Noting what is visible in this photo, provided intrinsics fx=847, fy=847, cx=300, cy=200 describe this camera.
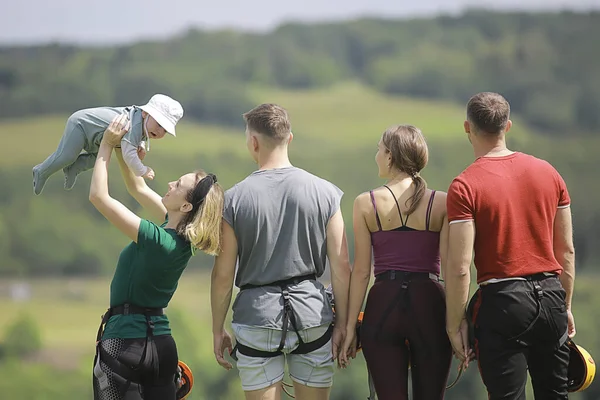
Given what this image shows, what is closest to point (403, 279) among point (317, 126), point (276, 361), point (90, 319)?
point (276, 361)

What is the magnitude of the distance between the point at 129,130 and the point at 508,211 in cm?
179

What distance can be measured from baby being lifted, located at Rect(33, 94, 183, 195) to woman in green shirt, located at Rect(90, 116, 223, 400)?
0.28 metres

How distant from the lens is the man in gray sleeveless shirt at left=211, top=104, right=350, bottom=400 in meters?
3.76

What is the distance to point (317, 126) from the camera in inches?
2453

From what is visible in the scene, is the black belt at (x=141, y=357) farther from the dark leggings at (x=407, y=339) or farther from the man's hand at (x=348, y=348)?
the dark leggings at (x=407, y=339)

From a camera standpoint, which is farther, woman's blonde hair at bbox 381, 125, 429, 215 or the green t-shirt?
woman's blonde hair at bbox 381, 125, 429, 215

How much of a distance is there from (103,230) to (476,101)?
5329cm

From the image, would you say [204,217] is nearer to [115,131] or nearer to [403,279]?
[115,131]

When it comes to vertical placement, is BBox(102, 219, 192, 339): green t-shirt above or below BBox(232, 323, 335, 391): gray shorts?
above

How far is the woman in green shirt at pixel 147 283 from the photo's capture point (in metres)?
3.62

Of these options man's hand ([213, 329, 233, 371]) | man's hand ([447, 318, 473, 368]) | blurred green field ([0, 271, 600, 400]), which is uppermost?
man's hand ([447, 318, 473, 368])

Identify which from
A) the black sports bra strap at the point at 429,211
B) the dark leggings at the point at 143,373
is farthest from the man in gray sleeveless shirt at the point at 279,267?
the black sports bra strap at the point at 429,211

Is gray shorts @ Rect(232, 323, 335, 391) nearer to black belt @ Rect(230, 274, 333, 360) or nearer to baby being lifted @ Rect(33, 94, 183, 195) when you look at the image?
black belt @ Rect(230, 274, 333, 360)

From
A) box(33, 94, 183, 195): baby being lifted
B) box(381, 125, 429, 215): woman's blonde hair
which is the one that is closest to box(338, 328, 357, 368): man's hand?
box(381, 125, 429, 215): woman's blonde hair
